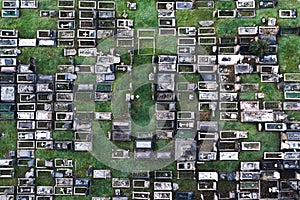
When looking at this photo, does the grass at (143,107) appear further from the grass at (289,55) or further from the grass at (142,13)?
the grass at (289,55)

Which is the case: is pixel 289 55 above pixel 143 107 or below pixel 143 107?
above

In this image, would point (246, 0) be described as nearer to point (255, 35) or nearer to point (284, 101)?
point (255, 35)

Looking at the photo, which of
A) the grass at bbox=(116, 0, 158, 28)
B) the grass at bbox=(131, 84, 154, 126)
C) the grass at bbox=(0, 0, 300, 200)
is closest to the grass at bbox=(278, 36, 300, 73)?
the grass at bbox=(0, 0, 300, 200)

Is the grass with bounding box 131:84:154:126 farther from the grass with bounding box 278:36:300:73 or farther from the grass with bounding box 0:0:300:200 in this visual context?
the grass with bounding box 278:36:300:73

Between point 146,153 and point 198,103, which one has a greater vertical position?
point 198,103

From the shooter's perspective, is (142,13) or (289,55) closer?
(289,55)

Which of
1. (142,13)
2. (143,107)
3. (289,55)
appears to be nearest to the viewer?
(289,55)

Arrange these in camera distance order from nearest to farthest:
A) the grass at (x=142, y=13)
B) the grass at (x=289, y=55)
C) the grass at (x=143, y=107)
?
the grass at (x=289, y=55)
the grass at (x=143, y=107)
the grass at (x=142, y=13)

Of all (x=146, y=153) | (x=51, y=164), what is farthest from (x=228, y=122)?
(x=51, y=164)

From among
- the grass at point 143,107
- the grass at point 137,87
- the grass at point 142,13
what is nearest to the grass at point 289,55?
the grass at point 137,87

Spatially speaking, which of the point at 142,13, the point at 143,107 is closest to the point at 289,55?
the point at 142,13

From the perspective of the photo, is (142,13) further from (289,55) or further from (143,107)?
(289,55)
